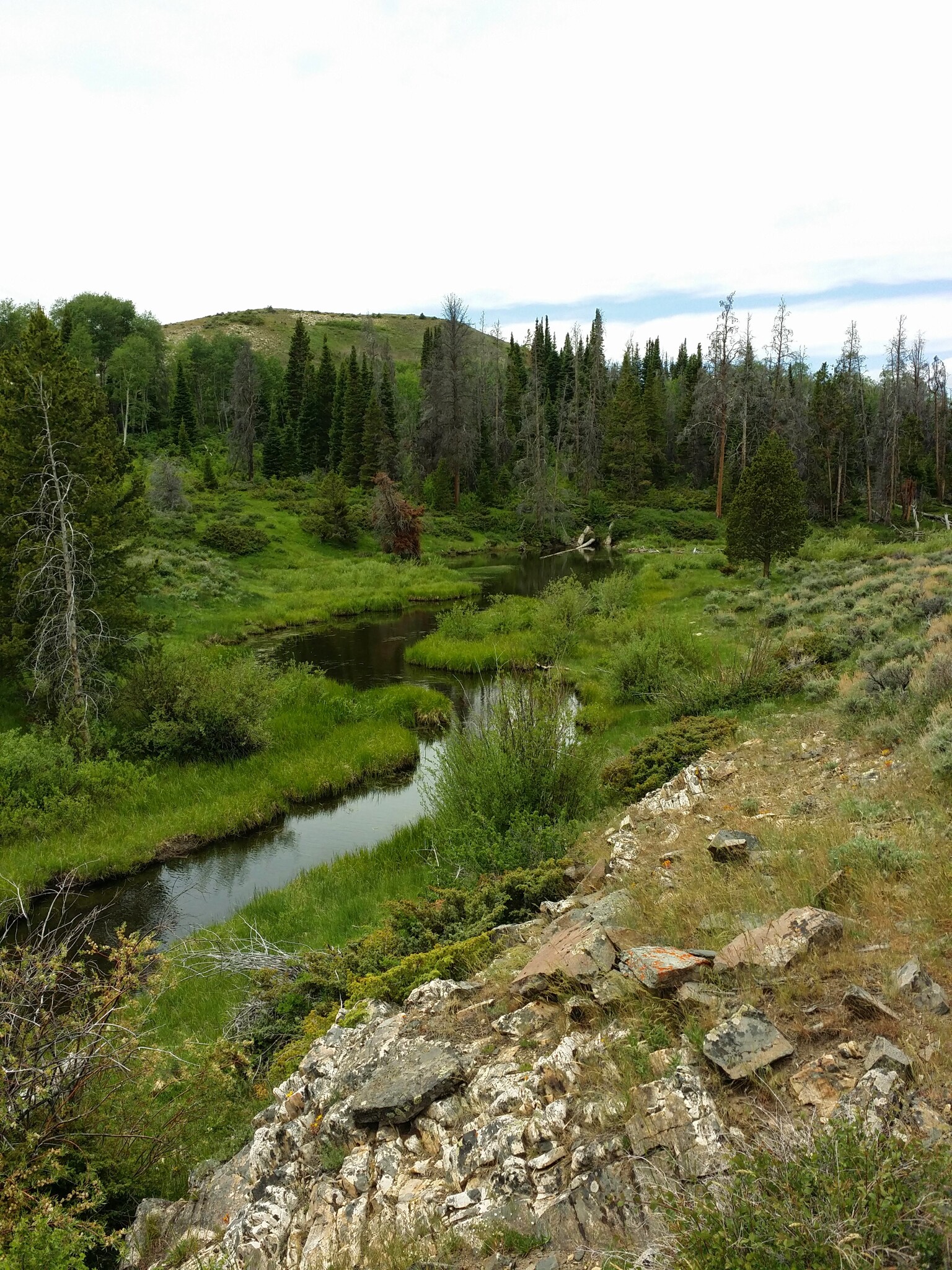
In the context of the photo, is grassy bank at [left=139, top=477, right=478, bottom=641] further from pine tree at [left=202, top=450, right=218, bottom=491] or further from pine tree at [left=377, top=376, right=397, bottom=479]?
pine tree at [left=377, top=376, right=397, bottom=479]

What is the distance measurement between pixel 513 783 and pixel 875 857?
523 centimetres

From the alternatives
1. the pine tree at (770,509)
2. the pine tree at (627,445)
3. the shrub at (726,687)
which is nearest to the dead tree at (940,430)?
the pine tree at (627,445)

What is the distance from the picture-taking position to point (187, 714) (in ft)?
55.6

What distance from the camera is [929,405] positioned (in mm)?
81375

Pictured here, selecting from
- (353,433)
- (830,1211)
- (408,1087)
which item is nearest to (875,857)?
(830,1211)

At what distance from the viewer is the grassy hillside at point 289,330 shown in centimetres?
13138

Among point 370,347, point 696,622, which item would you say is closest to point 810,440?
point 696,622

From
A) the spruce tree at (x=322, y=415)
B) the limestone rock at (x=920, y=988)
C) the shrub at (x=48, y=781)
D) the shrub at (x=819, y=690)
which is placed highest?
the spruce tree at (x=322, y=415)

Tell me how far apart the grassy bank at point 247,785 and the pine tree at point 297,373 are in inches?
2603

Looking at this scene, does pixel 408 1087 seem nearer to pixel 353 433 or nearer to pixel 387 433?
pixel 387 433

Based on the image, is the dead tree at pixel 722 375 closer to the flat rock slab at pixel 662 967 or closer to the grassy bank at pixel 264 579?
the grassy bank at pixel 264 579

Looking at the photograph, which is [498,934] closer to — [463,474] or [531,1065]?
[531,1065]

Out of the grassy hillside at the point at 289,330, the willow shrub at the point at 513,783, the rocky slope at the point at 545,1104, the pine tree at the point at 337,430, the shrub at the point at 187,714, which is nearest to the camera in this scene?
the rocky slope at the point at 545,1104

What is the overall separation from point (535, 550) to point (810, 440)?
77.6 ft
